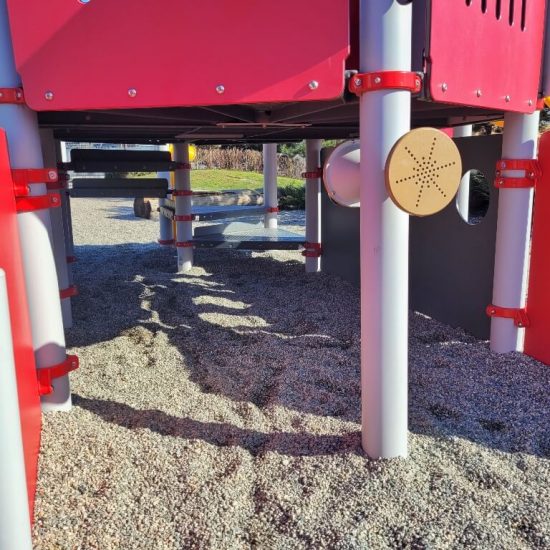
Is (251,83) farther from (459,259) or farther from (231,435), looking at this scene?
(459,259)

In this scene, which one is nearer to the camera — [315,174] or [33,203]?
[33,203]

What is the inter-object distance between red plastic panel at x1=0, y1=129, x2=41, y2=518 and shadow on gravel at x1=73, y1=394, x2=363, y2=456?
0.44 meters

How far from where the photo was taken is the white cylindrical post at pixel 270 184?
309 inches

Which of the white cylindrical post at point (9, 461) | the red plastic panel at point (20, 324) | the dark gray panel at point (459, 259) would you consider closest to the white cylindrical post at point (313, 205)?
the dark gray panel at point (459, 259)

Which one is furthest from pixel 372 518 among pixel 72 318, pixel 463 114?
pixel 72 318

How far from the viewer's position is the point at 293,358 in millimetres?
3557

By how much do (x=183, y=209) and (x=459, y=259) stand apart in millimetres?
3179

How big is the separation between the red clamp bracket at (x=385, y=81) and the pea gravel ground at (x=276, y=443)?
1.50m

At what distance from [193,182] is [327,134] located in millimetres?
11541

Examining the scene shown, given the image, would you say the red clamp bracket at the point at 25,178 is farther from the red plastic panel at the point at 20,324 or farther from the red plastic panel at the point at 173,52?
the red plastic panel at the point at 173,52

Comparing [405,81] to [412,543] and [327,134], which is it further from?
[327,134]

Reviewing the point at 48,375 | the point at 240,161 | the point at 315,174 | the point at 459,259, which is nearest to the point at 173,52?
the point at 48,375

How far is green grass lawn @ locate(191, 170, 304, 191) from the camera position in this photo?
52.7 ft

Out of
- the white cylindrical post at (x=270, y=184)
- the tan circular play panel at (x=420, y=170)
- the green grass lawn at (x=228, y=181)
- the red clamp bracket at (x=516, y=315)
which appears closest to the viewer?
the tan circular play panel at (x=420, y=170)
